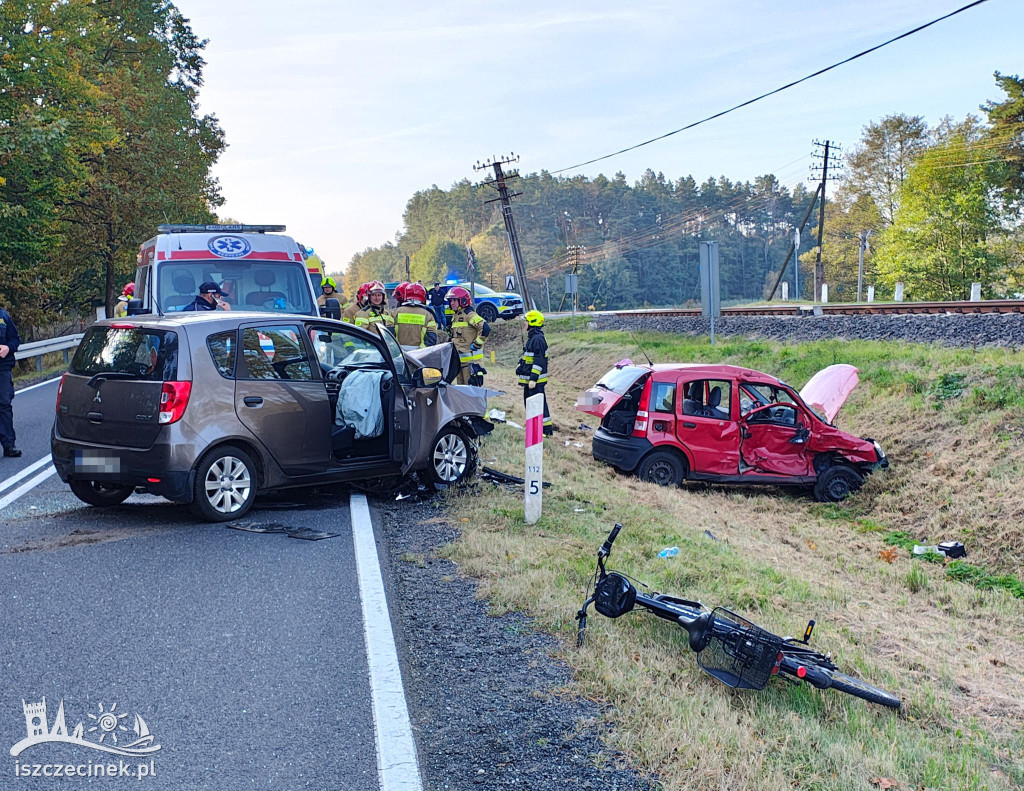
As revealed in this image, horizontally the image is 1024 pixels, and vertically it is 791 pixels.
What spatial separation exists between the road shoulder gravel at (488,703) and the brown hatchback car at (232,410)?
2.00 meters

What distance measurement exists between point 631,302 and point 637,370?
284 feet

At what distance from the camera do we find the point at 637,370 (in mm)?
12391

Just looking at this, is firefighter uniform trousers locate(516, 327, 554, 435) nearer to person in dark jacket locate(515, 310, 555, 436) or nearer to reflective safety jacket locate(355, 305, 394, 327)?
person in dark jacket locate(515, 310, 555, 436)

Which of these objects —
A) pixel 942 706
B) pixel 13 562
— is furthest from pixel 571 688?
pixel 13 562

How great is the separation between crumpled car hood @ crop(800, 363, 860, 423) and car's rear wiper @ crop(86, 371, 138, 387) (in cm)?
907

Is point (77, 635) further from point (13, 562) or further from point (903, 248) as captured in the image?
point (903, 248)

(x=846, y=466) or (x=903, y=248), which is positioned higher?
(x=903, y=248)

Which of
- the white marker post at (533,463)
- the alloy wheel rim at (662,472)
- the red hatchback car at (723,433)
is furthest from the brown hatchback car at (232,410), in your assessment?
the alloy wheel rim at (662,472)

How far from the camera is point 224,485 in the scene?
7219 millimetres

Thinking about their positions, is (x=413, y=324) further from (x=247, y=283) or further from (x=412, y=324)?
(x=247, y=283)

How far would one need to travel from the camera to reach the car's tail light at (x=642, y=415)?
12023 millimetres

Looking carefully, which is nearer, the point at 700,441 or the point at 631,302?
the point at 700,441

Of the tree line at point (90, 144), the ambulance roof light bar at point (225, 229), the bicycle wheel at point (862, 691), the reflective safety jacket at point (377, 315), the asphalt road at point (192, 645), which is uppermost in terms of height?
the tree line at point (90, 144)

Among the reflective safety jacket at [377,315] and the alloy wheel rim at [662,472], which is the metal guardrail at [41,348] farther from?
the alloy wheel rim at [662,472]
